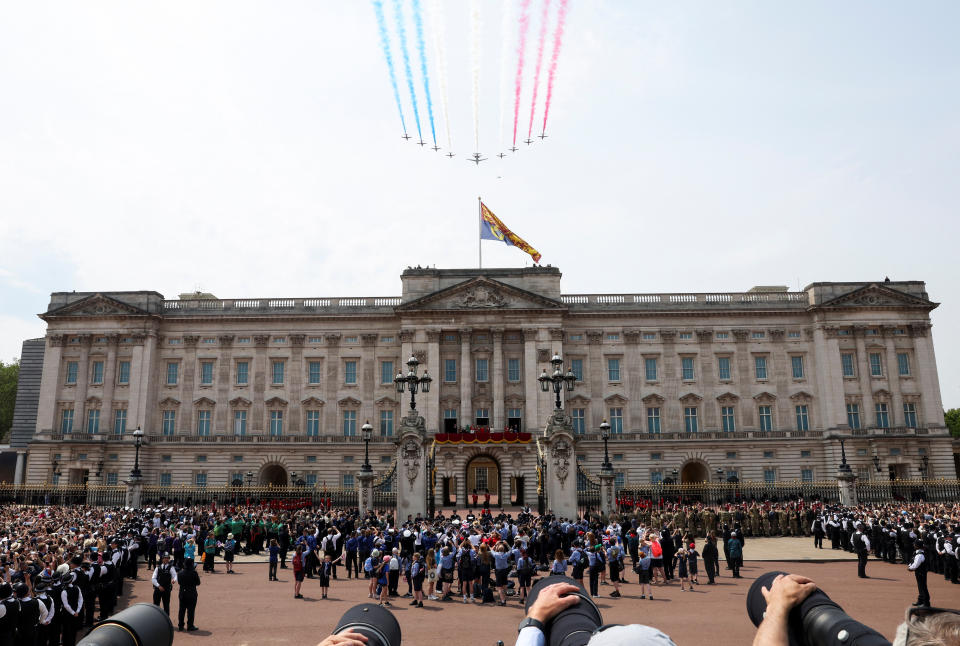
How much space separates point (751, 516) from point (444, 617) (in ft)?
78.4

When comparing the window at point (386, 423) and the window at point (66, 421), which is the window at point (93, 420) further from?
the window at point (386, 423)

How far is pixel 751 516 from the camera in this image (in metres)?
35.5

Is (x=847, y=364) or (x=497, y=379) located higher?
(x=847, y=364)

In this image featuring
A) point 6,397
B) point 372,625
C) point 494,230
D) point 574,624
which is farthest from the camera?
point 6,397

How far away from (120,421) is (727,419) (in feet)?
181

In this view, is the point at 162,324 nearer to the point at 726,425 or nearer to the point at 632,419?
the point at 632,419

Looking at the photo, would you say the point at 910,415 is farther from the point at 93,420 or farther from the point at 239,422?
the point at 93,420

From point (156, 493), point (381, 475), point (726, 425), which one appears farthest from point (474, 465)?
point (156, 493)

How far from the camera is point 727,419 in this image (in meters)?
60.7

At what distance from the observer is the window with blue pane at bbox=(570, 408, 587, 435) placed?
2363 inches

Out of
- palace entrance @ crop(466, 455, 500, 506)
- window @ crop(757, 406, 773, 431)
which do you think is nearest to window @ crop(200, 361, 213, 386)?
palace entrance @ crop(466, 455, 500, 506)

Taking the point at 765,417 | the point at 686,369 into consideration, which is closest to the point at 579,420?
the point at 686,369

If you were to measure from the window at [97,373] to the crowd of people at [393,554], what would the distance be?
31444mm

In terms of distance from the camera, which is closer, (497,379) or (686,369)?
(497,379)
